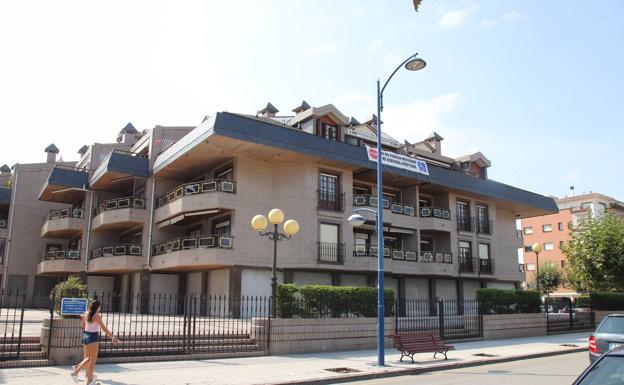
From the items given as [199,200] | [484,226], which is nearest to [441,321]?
[199,200]

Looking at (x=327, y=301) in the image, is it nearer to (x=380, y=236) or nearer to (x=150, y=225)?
(x=380, y=236)

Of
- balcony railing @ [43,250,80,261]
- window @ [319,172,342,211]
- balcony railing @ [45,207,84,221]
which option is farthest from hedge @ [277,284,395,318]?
balcony railing @ [45,207,84,221]

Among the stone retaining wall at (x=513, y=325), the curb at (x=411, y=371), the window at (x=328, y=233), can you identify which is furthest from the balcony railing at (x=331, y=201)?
the curb at (x=411, y=371)

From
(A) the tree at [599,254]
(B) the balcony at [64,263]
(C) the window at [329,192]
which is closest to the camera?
(C) the window at [329,192]

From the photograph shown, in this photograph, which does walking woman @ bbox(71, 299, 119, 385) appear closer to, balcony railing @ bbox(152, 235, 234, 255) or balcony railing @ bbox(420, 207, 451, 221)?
balcony railing @ bbox(152, 235, 234, 255)

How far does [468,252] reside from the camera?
37969 millimetres

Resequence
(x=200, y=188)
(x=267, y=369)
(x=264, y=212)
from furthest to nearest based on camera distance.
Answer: (x=264, y=212) < (x=200, y=188) < (x=267, y=369)

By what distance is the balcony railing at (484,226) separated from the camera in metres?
38.9

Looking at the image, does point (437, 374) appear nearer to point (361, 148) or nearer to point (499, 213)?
point (361, 148)

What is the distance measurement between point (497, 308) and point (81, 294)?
1634 cm

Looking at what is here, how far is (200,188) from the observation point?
1130 inches

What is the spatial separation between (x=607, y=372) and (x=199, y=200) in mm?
25000

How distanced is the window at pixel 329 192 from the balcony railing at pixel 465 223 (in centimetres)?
1120

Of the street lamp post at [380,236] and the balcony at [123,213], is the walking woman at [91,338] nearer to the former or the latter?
the street lamp post at [380,236]
